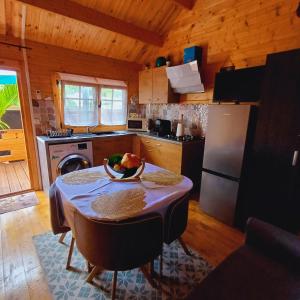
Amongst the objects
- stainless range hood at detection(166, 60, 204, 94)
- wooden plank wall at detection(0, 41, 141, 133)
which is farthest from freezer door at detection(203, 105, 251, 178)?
wooden plank wall at detection(0, 41, 141, 133)

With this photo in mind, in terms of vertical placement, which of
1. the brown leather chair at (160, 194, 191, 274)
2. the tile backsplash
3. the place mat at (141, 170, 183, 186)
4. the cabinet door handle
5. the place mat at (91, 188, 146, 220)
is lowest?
the brown leather chair at (160, 194, 191, 274)

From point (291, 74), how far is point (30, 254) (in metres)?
2.99

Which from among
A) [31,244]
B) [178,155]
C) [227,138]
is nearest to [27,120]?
[31,244]

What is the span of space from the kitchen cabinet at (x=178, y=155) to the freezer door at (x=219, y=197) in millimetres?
446

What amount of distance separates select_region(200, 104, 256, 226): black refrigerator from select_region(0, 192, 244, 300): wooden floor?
0.23 m

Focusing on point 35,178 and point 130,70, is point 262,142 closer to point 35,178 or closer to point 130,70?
point 130,70

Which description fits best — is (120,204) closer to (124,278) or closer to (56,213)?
(56,213)

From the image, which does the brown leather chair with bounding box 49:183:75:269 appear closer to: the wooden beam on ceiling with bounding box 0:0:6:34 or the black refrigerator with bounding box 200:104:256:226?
the black refrigerator with bounding box 200:104:256:226

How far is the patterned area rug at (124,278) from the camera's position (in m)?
1.42

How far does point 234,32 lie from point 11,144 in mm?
5150

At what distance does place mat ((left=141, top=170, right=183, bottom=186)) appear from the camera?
1.62 metres

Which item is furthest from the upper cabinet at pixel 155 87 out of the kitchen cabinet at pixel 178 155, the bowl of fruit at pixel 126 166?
the bowl of fruit at pixel 126 166

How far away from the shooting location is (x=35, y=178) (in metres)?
3.23

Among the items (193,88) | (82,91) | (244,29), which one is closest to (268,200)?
(193,88)
